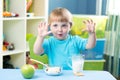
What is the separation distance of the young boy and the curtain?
4.09 ft

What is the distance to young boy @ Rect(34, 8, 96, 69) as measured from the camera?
1.80 meters

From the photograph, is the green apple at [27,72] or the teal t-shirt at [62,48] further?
the teal t-shirt at [62,48]

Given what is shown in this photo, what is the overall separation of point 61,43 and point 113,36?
134 cm

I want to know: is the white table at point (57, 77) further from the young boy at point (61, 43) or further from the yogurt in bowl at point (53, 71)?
the young boy at point (61, 43)

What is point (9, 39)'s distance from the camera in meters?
3.02

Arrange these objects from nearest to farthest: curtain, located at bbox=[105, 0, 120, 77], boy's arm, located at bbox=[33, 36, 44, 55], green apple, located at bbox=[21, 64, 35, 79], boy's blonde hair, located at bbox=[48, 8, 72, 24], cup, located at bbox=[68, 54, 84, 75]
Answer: green apple, located at bbox=[21, 64, 35, 79]
cup, located at bbox=[68, 54, 84, 75]
boy's arm, located at bbox=[33, 36, 44, 55]
boy's blonde hair, located at bbox=[48, 8, 72, 24]
curtain, located at bbox=[105, 0, 120, 77]

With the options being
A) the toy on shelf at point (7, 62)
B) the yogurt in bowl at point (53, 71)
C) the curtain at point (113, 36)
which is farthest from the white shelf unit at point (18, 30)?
the yogurt in bowl at point (53, 71)

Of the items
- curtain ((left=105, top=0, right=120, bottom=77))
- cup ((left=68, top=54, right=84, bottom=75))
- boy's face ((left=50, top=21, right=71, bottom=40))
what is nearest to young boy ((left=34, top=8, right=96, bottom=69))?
boy's face ((left=50, top=21, right=71, bottom=40))

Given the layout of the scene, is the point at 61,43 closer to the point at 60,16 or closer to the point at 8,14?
the point at 60,16

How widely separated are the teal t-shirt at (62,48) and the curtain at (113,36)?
1.23 meters

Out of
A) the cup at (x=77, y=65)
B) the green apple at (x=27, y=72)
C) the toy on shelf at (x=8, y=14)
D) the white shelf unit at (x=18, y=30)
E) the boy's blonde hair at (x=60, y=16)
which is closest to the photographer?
the green apple at (x=27, y=72)

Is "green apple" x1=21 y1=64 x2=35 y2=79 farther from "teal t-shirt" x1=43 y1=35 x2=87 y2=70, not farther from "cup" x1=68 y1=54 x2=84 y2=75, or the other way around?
"teal t-shirt" x1=43 y1=35 x2=87 y2=70

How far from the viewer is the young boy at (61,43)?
1.80 metres

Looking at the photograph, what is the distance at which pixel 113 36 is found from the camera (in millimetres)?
3059
